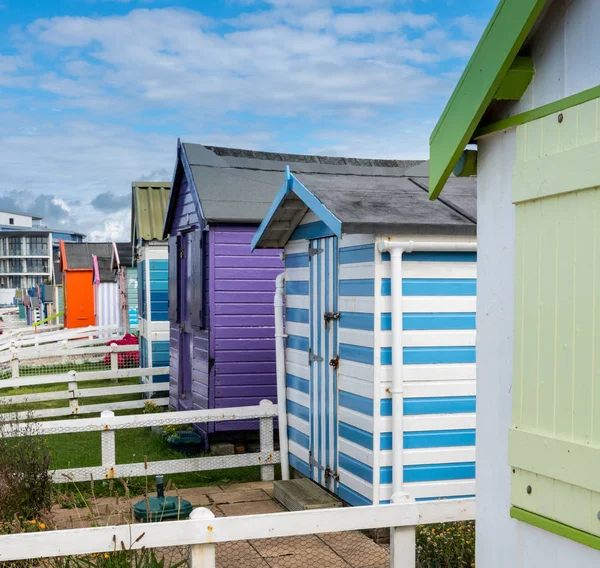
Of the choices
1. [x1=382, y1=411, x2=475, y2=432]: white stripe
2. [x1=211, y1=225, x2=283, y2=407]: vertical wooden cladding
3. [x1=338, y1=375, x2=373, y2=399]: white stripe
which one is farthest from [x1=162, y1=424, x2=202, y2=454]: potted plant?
[x1=382, y1=411, x2=475, y2=432]: white stripe

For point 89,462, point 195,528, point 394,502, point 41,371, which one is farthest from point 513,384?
point 41,371

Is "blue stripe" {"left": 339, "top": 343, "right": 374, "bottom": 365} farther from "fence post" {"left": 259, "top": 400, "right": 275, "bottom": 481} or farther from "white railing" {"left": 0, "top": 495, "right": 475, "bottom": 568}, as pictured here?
"fence post" {"left": 259, "top": 400, "right": 275, "bottom": 481}

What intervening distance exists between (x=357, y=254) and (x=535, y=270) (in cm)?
357

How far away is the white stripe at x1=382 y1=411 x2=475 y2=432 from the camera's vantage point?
6.92 meters

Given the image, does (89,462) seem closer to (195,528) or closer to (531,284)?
(195,528)

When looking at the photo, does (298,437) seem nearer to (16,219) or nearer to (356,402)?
(356,402)

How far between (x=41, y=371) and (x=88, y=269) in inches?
621

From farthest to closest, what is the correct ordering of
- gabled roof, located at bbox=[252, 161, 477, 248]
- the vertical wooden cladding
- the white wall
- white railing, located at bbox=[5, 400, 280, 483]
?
the white wall
the vertical wooden cladding
white railing, located at bbox=[5, 400, 280, 483]
gabled roof, located at bbox=[252, 161, 477, 248]

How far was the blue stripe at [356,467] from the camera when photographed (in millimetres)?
6998

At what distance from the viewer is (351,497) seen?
290 inches

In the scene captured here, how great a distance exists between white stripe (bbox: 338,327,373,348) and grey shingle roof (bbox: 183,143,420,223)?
3.52 meters

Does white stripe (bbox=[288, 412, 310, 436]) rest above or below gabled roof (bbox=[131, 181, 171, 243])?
below

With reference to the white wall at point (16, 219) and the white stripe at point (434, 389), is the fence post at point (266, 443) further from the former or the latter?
the white wall at point (16, 219)

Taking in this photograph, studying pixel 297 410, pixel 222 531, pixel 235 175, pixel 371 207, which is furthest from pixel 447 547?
pixel 235 175
